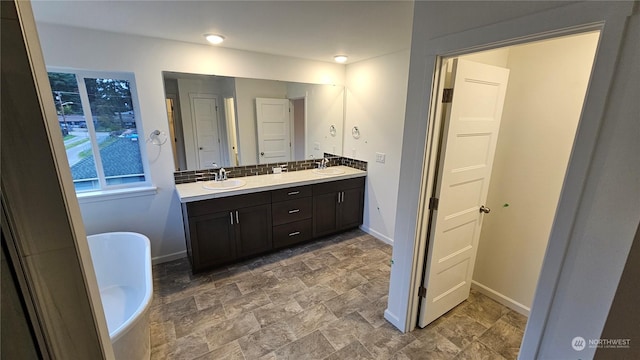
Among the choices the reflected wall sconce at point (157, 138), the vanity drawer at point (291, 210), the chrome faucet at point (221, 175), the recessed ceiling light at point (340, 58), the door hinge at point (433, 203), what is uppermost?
the recessed ceiling light at point (340, 58)

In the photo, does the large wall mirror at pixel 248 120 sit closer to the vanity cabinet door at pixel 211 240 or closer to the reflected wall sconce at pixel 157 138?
the reflected wall sconce at pixel 157 138

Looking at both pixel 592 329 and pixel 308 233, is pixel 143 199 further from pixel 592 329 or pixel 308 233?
pixel 592 329

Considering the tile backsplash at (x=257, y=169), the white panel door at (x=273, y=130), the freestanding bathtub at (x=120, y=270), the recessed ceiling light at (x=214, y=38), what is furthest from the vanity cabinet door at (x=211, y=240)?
the recessed ceiling light at (x=214, y=38)

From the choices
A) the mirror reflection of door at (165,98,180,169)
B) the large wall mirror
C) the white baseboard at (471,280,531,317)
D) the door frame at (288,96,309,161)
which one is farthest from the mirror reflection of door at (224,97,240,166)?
the white baseboard at (471,280,531,317)

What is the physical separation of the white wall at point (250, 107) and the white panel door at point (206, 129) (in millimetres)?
280

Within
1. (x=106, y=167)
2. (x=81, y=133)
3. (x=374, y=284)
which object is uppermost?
(x=81, y=133)

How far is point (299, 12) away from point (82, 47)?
202cm

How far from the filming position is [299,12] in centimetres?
189

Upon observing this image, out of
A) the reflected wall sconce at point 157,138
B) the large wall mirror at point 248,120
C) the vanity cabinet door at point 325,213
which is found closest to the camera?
the reflected wall sconce at point 157,138

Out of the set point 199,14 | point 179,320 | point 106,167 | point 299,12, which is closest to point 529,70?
point 299,12

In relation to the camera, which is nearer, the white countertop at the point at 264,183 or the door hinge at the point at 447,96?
the door hinge at the point at 447,96

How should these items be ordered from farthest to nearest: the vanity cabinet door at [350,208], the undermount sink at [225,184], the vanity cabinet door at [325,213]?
the vanity cabinet door at [350,208]
the vanity cabinet door at [325,213]
the undermount sink at [225,184]

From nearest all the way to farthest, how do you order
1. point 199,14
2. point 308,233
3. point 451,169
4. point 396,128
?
point 451,169, point 199,14, point 396,128, point 308,233

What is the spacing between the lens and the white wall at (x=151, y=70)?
234 cm
